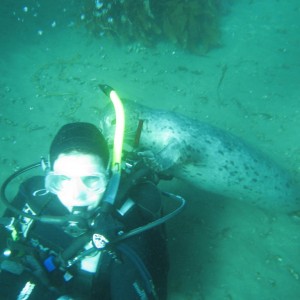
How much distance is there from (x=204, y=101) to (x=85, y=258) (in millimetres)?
5093

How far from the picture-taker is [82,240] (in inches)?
86.6

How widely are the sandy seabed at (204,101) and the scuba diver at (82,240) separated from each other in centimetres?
196

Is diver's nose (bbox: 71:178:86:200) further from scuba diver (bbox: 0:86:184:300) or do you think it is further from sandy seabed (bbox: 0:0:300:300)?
sandy seabed (bbox: 0:0:300:300)

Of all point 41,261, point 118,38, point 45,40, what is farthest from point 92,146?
point 45,40

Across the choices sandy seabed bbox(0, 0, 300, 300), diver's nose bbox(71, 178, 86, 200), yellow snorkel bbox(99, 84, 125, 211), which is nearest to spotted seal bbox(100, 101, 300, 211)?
sandy seabed bbox(0, 0, 300, 300)

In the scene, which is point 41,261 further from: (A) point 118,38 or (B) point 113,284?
Result: (A) point 118,38

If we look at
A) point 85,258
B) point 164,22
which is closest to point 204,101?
point 164,22

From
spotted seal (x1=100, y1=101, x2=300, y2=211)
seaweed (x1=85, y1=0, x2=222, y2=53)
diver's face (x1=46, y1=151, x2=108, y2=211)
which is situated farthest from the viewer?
seaweed (x1=85, y1=0, x2=222, y2=53)

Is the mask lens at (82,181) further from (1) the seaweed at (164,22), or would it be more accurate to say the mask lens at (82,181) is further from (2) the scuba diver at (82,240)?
(1) the seaweed at (164,22)

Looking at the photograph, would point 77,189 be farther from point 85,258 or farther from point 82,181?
point 85,258

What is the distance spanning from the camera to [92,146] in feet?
7.66

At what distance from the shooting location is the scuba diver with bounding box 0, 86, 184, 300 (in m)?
2.12

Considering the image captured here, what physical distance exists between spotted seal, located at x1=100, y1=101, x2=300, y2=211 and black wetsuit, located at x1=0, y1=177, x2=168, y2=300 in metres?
1.82

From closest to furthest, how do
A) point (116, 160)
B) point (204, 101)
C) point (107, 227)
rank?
point (107, 227) < point (116, 160) < point (204, 101)
